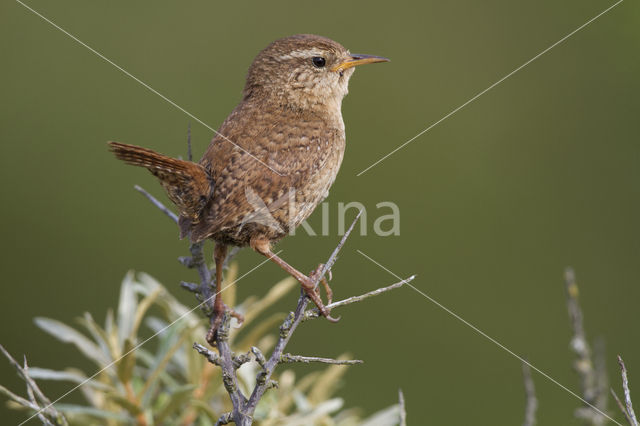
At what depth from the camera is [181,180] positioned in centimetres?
236

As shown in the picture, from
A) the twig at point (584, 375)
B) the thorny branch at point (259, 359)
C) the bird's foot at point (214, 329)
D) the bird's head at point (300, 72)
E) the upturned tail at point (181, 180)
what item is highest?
the bird's head at point (300, 72)

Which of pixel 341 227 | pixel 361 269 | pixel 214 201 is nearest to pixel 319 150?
pixel 214 201

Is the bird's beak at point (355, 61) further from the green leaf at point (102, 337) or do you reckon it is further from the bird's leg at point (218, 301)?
the green leaf at point (102, 337)

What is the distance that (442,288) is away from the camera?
448 cm

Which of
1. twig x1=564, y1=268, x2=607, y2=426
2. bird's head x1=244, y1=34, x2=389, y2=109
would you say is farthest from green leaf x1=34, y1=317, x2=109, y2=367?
twig x1=564, y1=268, x2=607, y2=426

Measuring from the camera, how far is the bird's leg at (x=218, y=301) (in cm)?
240

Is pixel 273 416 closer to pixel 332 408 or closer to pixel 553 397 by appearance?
pixel 332 408

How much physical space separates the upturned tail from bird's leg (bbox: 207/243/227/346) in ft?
0.78

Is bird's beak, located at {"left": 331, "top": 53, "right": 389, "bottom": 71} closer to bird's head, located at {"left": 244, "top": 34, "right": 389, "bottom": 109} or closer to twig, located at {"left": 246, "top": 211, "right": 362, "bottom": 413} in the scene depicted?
bird's head, located at {"left": 244, "top": 34, "right": 389, "bottom": 109}

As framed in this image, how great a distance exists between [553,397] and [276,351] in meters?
3.18

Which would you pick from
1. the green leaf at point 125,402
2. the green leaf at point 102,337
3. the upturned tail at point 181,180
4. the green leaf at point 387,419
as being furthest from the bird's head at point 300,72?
the green leaf at point 125,402

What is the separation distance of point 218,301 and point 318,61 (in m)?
1.15

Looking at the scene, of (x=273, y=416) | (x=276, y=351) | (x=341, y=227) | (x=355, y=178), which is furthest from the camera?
(x=355, y=178)

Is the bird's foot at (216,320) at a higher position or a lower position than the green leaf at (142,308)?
lower
